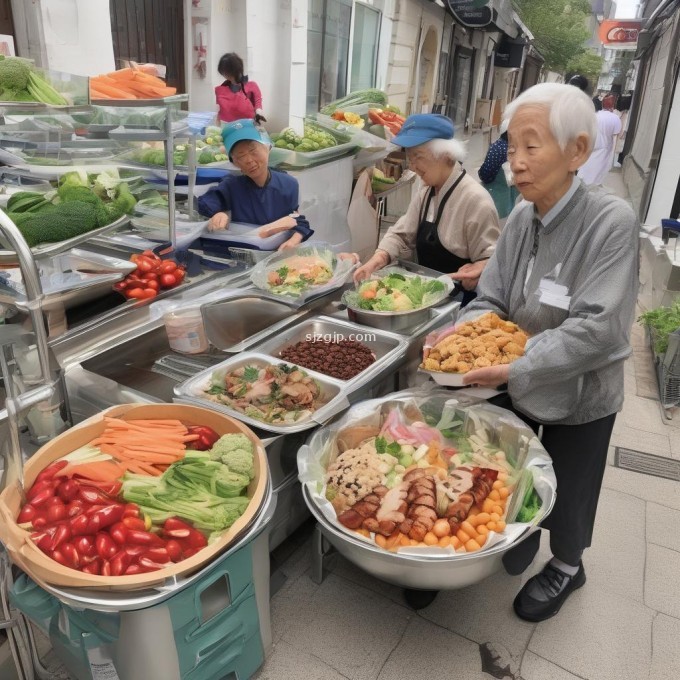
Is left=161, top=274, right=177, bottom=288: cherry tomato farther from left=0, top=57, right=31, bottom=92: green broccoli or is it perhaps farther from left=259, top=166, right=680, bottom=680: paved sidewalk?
left=259, top=166, right=680, bottom=680: paved sidewalk

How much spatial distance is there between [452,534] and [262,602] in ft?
2.47

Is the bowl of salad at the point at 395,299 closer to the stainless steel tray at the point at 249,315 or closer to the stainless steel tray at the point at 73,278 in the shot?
the stainless steel tray at the point at 249,315

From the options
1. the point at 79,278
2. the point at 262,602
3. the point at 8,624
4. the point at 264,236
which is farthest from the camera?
the point at 264,236

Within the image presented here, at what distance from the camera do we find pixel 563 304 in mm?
2123

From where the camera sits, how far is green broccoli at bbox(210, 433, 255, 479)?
1.94 metres

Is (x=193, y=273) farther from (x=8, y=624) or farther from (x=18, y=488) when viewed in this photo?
(x=8, y=624)

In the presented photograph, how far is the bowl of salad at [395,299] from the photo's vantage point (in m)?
3.04

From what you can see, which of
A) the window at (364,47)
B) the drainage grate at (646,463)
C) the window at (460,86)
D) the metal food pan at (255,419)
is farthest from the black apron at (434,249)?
the window at (460,86)

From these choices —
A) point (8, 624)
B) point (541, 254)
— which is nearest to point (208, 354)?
point (8, 624)

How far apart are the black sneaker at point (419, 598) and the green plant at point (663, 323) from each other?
3345 mm

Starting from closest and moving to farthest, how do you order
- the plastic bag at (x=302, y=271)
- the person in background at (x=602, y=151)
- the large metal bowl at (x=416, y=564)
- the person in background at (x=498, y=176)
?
the large metal bowl at (x=416, y=564) < the plastic bag at (x=302, y=271) < the person in background at (x=498, y=176) < the person in background at (x=602, y=151)

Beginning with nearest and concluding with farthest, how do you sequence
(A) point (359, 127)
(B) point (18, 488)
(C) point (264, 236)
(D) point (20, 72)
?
(B) point (18, 488)
(D) point (20, 72)
(C) point (264, 236)
(A) point (359, 127)

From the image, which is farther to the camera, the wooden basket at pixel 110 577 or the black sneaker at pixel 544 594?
the black sneaker at pixel 544 594

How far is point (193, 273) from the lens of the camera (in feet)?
10.7
